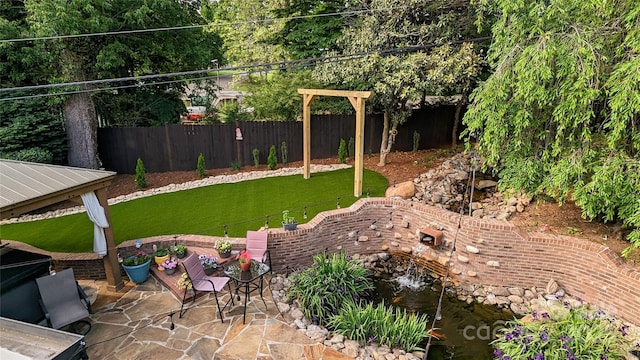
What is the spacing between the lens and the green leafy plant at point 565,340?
501 centimetres

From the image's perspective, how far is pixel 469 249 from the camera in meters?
7.64

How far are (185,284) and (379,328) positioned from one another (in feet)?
11.0

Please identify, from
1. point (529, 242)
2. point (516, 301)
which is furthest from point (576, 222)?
point (516, 301)

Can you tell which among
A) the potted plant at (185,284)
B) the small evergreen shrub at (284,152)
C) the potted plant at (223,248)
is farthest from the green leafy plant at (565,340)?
the small evergreen shrub at (284,152)

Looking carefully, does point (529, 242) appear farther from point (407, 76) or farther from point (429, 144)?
point (429, 144)

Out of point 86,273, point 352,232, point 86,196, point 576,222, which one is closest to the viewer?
point 86,196

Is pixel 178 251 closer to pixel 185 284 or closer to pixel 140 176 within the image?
pixel 185 284

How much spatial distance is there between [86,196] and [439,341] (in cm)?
636

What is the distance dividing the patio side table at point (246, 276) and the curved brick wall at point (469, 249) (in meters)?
0.87

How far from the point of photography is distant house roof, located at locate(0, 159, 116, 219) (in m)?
5.08

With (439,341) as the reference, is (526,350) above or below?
above

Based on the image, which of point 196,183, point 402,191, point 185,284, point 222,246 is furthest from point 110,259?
point 402,191

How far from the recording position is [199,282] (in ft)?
20.3

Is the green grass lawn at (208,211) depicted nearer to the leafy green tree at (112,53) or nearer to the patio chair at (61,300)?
the patio chair at (61,300)
